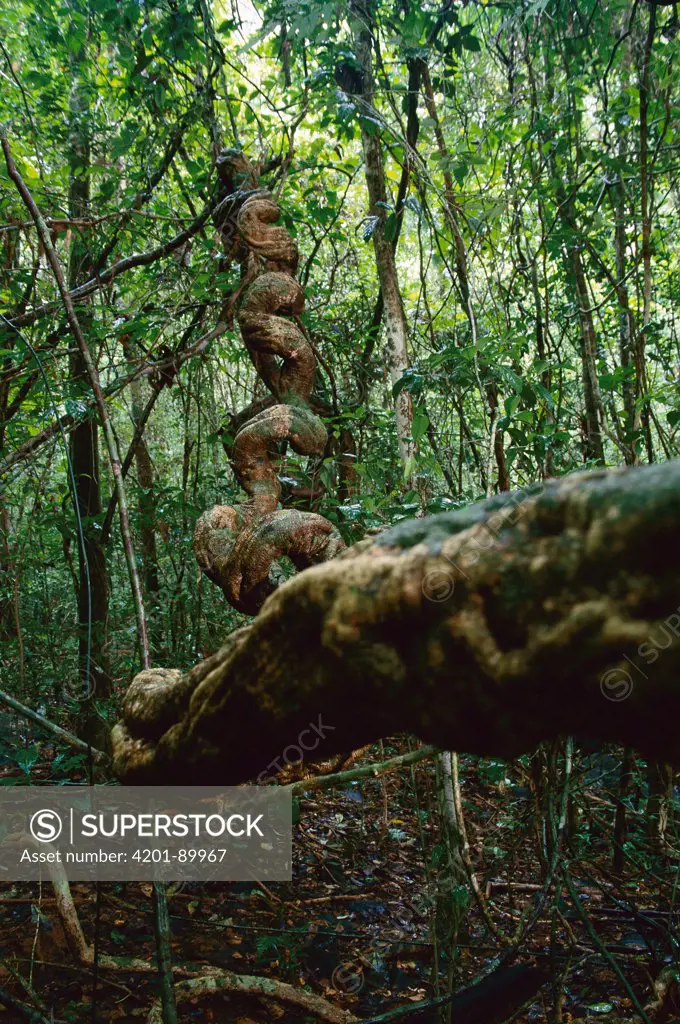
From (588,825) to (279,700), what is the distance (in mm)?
3132

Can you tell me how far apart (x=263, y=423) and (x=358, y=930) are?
2042mm

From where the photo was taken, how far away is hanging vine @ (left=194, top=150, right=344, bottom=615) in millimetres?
1615

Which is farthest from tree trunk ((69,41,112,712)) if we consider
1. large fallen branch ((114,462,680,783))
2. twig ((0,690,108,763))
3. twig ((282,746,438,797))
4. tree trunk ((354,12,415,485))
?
large fallen branch ((114,462,680,783))

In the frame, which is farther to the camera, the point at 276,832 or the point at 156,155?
the point at 156,155

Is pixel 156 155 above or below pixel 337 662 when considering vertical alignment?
above

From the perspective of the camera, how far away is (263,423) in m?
1.81

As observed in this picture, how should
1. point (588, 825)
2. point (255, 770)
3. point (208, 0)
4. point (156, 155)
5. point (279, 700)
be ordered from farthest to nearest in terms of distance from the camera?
1. point (156, 155)
2. point (588, 825)
3. point (208, 0)
4. point (255, 770)
5. point (279, 700)

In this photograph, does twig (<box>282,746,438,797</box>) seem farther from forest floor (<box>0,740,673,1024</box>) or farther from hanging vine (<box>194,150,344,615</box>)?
forest floor (<box>0,740,673,1024</box>)

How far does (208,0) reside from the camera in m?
2.38

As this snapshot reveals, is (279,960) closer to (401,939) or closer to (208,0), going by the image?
(401,939)

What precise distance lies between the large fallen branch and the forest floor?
1403 mm

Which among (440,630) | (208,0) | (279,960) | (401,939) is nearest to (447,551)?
(440,630)

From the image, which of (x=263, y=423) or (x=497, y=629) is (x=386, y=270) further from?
(x=497, y=629)

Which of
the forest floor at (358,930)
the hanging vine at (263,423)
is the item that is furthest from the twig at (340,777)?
the forest floor at (358,930)
